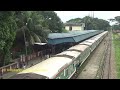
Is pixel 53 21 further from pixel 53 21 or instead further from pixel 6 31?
pixel 6 31

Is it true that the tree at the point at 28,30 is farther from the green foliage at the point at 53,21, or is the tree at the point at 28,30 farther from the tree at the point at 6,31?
the green foliage at the point at 53,21

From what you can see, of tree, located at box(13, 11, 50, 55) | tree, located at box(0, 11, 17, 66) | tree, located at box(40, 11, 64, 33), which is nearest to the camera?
tree, located at box(0, 11, 17, 66)

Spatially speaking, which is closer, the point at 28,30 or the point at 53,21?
the point at 28,30

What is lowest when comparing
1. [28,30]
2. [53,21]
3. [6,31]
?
[28,30]

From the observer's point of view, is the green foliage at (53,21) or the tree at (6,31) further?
the green foliage at (53,21)

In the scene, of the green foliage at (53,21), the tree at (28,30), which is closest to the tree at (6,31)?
the tree at (28,30)

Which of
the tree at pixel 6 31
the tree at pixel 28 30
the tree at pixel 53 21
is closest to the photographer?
the tree at pixel 6 31

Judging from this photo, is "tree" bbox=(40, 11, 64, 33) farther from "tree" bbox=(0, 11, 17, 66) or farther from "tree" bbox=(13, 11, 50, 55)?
"tree" bbox=(0, 11, 17, 66)

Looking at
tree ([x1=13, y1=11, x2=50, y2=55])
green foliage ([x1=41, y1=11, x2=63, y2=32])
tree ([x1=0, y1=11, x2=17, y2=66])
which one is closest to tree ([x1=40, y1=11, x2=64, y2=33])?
green foliage ([x1=41, y1=11, x2=63, y2=32])

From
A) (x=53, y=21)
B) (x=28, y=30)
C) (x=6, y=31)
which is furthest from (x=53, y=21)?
(x=6, y=31)

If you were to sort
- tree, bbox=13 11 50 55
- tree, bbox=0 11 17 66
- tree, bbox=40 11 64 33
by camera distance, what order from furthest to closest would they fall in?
tree, bbox=40 11 64 33, tree, bbox=13 11 50 55, tree, bbox=0 11 17 66

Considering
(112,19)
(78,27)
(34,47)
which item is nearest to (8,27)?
(34,47)
